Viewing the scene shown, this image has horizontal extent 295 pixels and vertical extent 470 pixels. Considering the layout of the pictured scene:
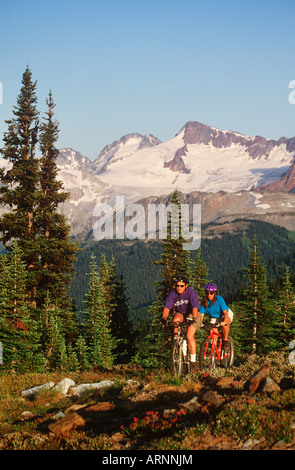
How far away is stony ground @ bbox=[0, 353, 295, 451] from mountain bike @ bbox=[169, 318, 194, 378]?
0.35 metres

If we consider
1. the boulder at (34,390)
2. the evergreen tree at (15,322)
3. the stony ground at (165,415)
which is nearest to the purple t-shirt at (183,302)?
the stony ground at (165,415)

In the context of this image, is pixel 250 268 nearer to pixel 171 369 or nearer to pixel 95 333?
pixel 95 333

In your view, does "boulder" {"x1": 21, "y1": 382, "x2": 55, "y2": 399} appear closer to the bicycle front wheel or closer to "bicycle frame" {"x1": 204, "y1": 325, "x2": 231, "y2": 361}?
the bicycle front wheel

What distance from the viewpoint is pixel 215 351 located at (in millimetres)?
13555

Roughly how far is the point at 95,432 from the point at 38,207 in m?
22.3

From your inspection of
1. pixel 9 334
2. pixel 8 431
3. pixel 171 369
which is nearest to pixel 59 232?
pixel 9 334

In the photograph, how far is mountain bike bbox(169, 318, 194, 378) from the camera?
496 inches

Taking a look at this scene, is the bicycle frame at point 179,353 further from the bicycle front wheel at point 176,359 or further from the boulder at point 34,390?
the boulder at point 34,390

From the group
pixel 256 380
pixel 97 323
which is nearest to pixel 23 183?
pixel 97 323

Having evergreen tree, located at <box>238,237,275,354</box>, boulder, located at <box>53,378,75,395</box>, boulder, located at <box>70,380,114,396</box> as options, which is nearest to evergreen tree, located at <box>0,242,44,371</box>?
boulder, located at <box>53,378,75,395</box>

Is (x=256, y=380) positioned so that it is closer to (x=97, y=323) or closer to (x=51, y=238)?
(x=51, y=238)

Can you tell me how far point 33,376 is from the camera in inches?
634

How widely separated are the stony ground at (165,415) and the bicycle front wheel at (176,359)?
26 centimetres

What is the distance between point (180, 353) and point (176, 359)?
225 millimetres
